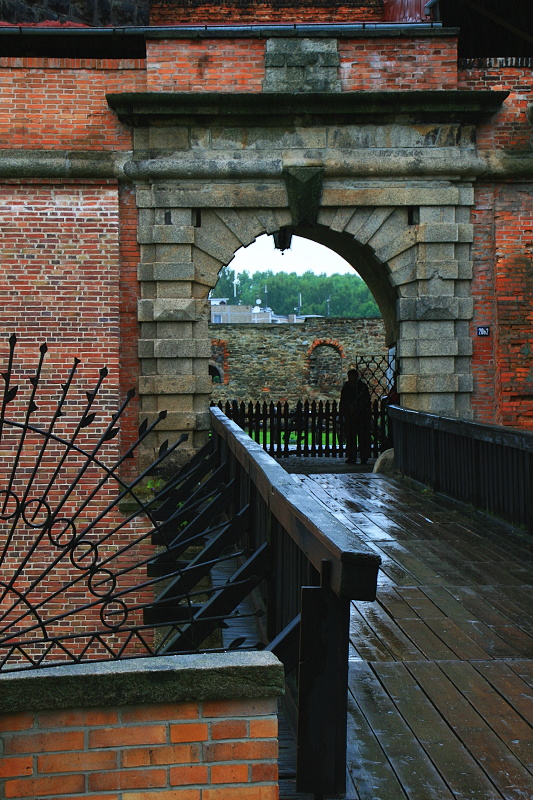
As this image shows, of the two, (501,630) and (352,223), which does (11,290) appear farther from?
(501,630)

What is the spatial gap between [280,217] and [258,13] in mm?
5412

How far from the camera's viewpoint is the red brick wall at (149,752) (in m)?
2.76

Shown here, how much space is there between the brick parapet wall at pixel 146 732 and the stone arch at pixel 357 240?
8.66 metres

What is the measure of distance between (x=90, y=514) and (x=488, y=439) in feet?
17.9

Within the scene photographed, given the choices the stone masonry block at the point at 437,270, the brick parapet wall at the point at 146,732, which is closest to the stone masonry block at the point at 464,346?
the stone masonry block at the point at 437,270

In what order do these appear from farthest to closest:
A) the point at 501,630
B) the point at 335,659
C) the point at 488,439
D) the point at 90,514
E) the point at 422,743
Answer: the point at 90,514 < the point at 488,439 < the point at 501,630 < the point at 422,743 < the point at 335,659

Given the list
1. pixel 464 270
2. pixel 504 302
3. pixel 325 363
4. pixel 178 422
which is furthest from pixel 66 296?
pixel 325 363

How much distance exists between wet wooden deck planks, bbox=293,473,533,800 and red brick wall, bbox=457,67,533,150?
6.02 m

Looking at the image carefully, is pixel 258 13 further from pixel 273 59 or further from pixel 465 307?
pixel 465 307

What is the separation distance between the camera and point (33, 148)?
1135cm

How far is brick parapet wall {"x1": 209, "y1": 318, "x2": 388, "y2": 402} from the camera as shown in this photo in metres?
29.9

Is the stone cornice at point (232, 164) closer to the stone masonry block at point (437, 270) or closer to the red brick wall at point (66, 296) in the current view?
the red brick wall at point (66, 296)

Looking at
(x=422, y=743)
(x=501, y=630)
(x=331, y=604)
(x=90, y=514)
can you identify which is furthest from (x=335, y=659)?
(x=90, y=514)

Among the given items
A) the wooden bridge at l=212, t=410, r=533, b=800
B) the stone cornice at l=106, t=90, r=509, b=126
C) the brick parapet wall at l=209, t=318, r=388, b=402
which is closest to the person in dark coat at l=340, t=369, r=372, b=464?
the stone cornice at l=106, t=90, r=509, b=126
